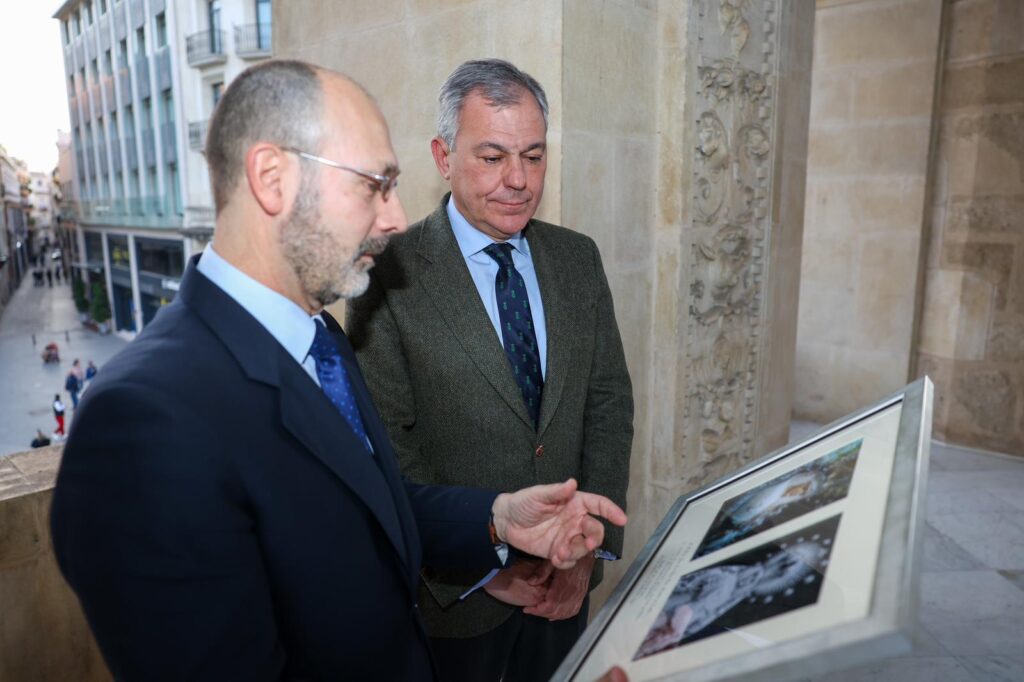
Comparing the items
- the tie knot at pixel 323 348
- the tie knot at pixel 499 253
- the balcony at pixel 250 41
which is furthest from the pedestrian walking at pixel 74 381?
the tie knot at pixel 323 348

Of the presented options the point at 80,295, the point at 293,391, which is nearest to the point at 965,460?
the point at 293,391

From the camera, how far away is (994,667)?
2611mm

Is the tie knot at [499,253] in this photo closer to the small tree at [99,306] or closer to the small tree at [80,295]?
the small tree at [99,306]

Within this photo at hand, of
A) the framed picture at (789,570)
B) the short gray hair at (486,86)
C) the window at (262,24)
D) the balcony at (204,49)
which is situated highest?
the window at (262,24)

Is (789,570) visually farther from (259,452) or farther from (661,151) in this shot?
(661,151)

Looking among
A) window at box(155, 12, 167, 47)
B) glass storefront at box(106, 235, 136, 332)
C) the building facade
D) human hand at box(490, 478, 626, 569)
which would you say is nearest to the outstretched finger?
human hand at box(490, 478, 626, 569)

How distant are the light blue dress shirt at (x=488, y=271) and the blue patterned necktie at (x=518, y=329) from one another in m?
0.01

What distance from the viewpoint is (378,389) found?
1.69 metres

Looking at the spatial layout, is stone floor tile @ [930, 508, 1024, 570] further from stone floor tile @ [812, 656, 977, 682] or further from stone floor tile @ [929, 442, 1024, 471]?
stone floor tile @ [812, 656, 977, 682]

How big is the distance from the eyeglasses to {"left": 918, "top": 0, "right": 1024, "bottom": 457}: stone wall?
5.28 metres

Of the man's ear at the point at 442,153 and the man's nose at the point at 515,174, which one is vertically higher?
the man's ear at the point at 442,153

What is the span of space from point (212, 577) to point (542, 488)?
2.06 feet

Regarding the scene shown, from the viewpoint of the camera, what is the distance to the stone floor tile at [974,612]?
2.78 m

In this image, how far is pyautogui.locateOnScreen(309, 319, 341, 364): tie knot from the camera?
3.69ft
